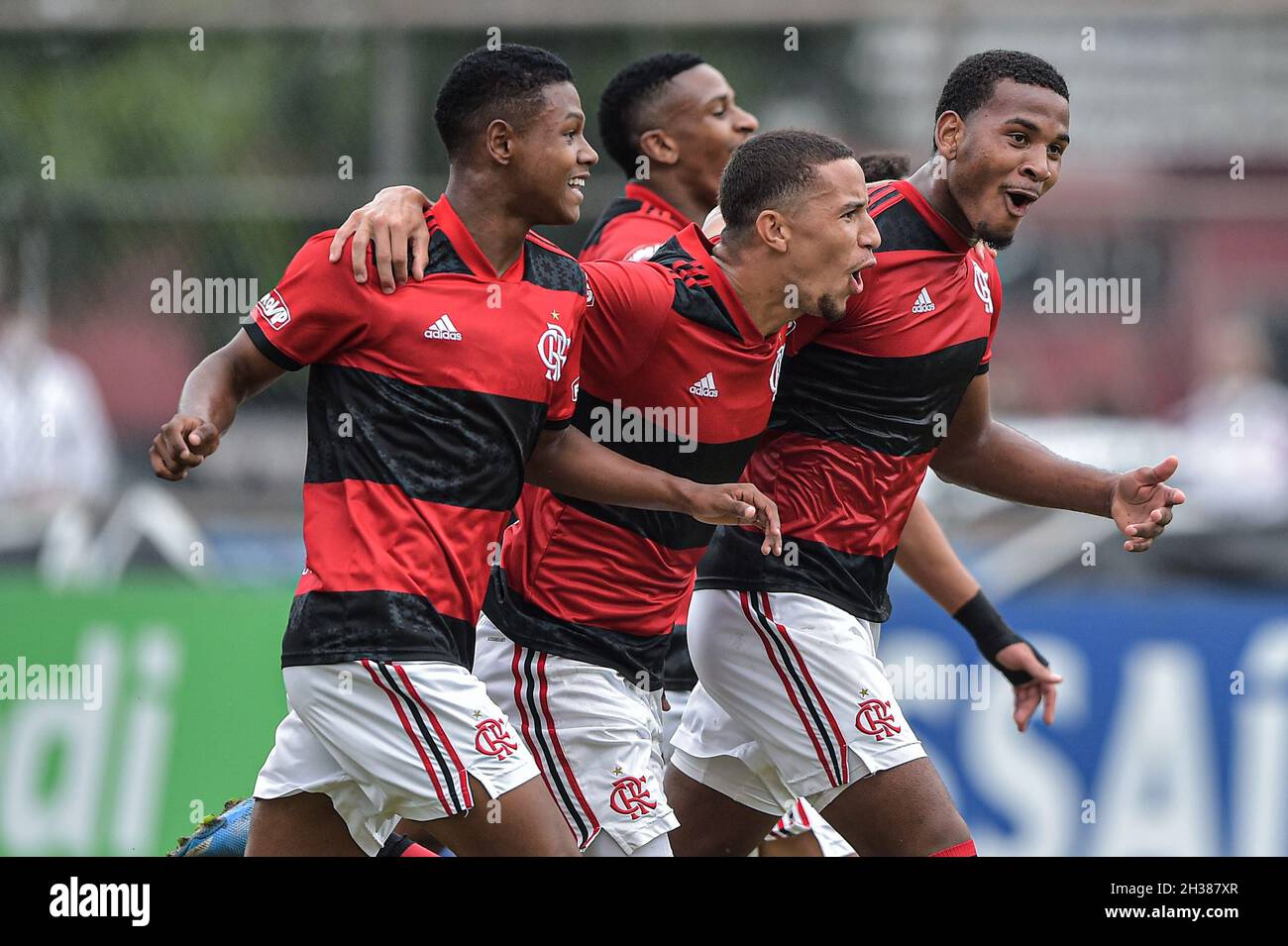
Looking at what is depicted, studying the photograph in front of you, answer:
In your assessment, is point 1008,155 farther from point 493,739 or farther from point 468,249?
point 493,739

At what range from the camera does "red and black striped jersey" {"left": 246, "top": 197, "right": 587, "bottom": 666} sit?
4.16 metres

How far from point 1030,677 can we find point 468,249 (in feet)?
7.95

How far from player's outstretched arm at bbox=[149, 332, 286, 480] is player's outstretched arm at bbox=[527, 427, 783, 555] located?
717 millimetres

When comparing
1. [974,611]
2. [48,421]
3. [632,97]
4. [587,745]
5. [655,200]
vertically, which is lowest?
[587,745]

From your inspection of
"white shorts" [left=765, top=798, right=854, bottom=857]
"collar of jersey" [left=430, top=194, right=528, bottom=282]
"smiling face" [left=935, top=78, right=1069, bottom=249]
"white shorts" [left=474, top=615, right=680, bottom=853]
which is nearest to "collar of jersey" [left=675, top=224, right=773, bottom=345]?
"collar of jersey" [left=430, top=194, right=528, bottom=282]

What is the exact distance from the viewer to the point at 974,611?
5723 millimetres

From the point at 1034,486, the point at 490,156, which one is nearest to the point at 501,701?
the point at 490,156

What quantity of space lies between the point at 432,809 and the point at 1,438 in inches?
273

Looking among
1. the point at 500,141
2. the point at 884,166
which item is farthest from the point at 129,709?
the point at 500,141

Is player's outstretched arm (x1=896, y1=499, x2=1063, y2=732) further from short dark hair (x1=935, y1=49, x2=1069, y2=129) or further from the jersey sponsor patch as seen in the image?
the jersey sponsor patch

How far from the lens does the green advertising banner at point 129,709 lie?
7.94 metres

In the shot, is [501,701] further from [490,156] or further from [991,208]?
[991,208]

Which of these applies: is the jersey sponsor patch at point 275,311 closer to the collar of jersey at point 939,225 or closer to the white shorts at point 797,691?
the white shorts at point 797,691

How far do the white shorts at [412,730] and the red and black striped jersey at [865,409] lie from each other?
3.55ft
